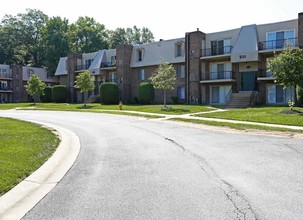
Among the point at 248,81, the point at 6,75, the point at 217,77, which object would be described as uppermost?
the point at 6,75

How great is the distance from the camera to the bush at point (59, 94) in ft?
174

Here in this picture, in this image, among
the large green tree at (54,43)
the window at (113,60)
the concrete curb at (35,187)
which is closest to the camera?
the concrete curb at (35,187)

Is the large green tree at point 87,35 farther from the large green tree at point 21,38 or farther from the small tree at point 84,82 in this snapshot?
the small tree at point 84,82

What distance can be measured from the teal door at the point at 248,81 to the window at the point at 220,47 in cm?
337

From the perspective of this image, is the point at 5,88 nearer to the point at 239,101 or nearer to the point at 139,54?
the point at 139,54

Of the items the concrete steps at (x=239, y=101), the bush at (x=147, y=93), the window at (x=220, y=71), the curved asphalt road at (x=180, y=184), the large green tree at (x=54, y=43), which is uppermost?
the large green tree at (x=54, y=43)

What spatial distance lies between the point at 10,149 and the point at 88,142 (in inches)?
133

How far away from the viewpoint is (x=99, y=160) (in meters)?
8.99

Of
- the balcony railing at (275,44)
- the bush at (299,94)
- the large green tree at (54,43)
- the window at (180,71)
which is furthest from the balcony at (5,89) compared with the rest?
the bush at (299,94)

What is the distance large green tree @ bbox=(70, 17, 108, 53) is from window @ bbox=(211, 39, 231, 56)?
126 feet

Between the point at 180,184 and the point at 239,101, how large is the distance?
27866 mm

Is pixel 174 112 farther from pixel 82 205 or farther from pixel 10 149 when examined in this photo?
pixel 82 205

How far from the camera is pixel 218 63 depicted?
38.6 m

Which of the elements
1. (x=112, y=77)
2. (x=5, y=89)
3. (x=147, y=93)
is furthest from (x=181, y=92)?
(x=5, y=89)
